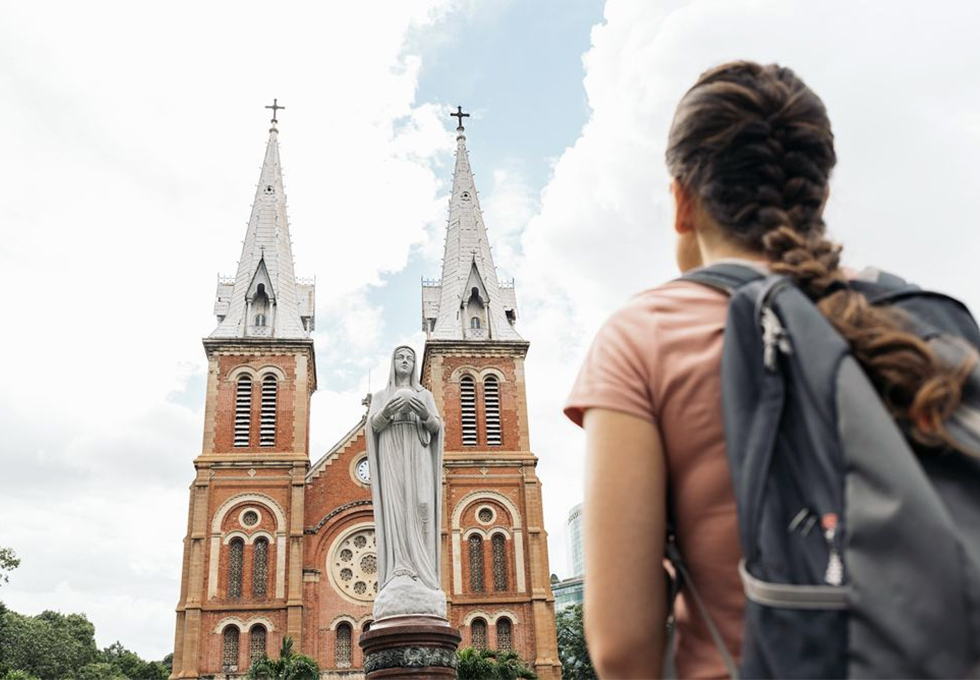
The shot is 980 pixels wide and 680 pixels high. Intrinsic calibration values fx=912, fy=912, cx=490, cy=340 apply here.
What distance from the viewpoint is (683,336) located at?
1.36m

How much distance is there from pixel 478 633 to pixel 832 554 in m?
31.3

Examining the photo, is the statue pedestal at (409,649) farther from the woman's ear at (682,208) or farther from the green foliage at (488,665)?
the green foliage at (488,665)

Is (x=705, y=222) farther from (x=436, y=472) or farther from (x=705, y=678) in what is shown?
(x=436, y=472)

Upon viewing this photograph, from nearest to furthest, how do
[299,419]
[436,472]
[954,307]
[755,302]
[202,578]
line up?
[755,302] → [954,307] → [436,472] → [202,578] → [299,419]

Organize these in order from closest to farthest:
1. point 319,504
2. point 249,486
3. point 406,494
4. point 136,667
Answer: point 406,494
point 249,486
point 319,504
point 136,667

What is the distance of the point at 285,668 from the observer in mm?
26266

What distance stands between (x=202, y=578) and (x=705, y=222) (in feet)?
102

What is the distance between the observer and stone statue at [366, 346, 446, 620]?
8.07m

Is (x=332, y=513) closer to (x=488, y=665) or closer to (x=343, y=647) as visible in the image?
(x=343, y=647)

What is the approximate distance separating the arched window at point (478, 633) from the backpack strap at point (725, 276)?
3096 centimetres

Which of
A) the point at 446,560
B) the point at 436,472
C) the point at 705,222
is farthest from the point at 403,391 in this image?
the point at 446,560

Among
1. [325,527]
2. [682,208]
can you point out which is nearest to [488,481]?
[325,527]

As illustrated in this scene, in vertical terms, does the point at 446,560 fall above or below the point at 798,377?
above

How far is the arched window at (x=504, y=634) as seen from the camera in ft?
101
